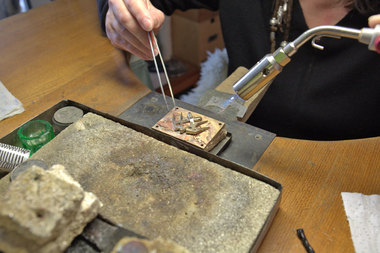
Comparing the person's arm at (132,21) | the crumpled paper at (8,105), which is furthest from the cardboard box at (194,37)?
the crumpled paper at (8,105)

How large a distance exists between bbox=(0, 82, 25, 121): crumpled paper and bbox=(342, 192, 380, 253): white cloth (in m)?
0.93

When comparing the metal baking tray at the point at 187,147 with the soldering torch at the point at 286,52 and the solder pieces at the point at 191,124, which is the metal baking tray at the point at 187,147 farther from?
the soldering torch at the point at 286,52

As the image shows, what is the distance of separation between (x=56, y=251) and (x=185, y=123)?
397 millimetres

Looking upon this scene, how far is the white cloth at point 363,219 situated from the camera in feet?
1.71

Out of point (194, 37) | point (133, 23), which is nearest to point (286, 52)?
point (133, 23)

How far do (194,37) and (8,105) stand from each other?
5.27 feet

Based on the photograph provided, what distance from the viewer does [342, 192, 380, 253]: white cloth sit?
521mm

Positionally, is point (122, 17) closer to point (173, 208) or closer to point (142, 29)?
point (142, 29)

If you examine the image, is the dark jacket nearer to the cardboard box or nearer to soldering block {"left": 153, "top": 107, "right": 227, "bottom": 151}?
soldering block {"left": 153, "top": 107, "right": 227, "bottom": 151}

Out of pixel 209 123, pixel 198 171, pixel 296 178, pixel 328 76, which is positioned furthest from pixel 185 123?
pixel 328 76

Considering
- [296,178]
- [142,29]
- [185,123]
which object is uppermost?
[142,29]

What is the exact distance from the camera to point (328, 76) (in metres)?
1.01

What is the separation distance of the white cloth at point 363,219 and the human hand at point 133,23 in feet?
2.28

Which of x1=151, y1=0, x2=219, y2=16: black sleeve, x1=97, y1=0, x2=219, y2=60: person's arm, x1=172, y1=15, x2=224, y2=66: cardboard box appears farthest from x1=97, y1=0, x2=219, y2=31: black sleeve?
x1=172, y1=15, x2=224, y2=66: cardboard box
